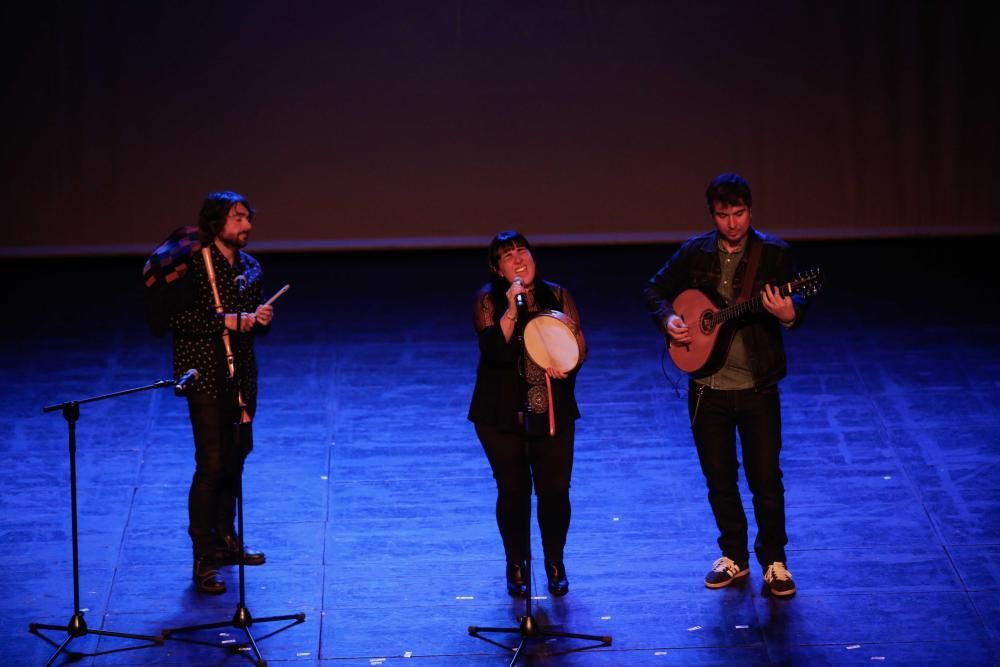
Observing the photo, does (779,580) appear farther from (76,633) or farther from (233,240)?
(76,633)

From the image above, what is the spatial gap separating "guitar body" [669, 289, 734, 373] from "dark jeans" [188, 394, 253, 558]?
1712 millimetres

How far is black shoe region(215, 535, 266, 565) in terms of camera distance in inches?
215

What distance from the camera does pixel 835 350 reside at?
7.94 meters

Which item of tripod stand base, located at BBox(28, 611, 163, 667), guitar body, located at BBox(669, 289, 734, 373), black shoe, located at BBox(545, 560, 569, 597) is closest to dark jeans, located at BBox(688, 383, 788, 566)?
guitar body, located at BBox(669, 289, 734, 373)

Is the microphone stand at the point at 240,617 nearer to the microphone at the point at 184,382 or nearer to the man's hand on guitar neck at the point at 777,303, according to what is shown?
the microphone at the point at 184,382

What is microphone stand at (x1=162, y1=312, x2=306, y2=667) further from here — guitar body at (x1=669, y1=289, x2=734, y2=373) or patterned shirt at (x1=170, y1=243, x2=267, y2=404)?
guitar body at (x1=669, y1=289, x2=734, y2=373)

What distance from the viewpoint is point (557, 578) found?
5.20 m

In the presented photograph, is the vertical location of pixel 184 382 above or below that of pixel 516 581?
above

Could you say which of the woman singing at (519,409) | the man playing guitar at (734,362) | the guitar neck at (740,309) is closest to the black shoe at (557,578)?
the woman singing at (519,409)

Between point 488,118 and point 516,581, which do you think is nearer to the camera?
point 516,581

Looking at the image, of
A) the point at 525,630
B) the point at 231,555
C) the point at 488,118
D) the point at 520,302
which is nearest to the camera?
the point at 520,302

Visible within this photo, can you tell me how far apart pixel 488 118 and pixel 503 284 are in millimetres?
5556

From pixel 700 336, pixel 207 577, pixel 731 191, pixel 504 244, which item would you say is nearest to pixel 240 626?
pixel 207 577

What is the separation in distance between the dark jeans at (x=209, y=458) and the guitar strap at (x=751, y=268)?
196 centimetres
